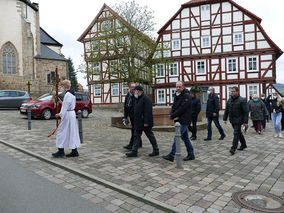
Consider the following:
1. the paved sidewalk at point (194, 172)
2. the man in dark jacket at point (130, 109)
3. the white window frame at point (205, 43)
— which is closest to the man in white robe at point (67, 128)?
the paved sidewalk at point (194, 172)

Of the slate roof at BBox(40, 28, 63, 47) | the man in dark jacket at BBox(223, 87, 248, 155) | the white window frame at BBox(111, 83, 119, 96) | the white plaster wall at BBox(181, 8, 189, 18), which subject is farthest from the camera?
the slate roof at BBox(40, 28, 63, 47)

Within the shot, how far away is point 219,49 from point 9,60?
23.6 m

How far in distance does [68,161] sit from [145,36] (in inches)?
739

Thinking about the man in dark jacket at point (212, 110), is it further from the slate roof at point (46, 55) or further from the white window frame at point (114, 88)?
the slate roof at point (46, 55)

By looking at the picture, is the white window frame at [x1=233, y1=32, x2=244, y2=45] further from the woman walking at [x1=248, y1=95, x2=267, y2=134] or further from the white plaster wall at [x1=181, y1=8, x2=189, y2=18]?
the woman walking at [x1=248, y1=95, x2=267, y2=134]

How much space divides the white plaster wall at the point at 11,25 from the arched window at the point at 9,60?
53 centimetres

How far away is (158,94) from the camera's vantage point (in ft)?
103

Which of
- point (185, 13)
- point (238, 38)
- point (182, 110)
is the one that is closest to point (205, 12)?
point (185, 13)

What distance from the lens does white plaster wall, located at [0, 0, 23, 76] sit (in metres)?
30.2

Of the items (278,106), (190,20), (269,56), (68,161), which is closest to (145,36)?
(190,20)

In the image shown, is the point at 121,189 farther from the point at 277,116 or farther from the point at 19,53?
the point at 19,53

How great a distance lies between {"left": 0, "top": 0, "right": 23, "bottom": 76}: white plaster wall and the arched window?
53cm

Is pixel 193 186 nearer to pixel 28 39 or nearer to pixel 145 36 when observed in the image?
pixel 145 36

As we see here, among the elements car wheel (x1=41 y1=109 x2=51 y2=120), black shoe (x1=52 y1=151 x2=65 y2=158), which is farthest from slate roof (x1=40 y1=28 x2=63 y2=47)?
black shoe (x1=52 y1=151 x2=65 y2=158)
